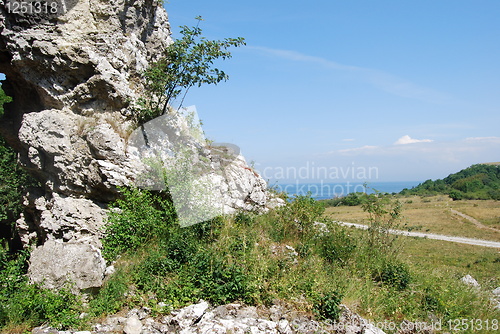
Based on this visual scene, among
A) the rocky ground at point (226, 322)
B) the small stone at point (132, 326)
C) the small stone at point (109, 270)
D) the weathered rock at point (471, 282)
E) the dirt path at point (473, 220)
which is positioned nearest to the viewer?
the small stone at point (132, 326)

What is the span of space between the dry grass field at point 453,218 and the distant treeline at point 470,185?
257 inches

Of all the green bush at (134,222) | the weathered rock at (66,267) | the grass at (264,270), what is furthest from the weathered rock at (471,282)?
the weathered rock at (66,267)

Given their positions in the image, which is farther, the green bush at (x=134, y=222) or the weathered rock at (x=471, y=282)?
the weathered rock at (x=471, y=282)

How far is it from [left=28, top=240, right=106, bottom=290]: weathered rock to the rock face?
82cm

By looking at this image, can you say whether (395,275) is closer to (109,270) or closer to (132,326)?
(132,326)

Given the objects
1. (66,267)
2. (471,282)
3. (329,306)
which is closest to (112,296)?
(66,267)

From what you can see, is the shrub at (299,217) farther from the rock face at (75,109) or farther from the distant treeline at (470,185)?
the distant treeline at (470,185)

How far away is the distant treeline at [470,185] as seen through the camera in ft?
195

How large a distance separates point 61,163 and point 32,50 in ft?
9.46

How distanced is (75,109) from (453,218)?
43.2m

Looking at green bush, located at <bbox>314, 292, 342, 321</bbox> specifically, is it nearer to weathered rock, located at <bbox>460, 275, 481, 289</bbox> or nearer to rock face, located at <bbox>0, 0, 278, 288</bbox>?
Answer: weathered rock, located at <bbox>460, 275, 481, 289</bbox>

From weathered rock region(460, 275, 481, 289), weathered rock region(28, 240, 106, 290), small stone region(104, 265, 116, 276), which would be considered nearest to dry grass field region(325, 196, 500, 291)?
weathered rock region(460, 275, 481, 289)

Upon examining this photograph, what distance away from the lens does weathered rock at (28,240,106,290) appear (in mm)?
6051

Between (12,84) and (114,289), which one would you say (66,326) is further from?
(12,84)
